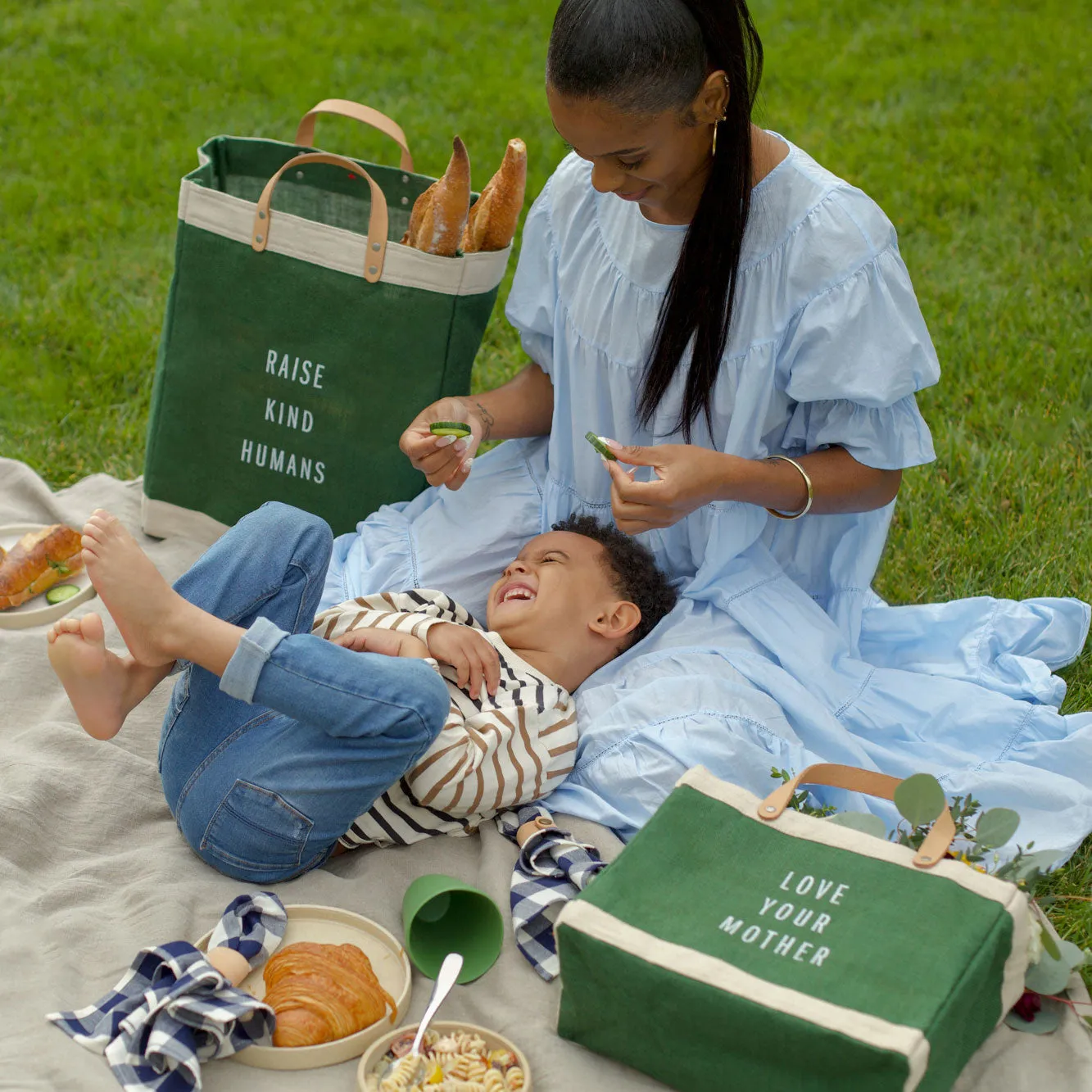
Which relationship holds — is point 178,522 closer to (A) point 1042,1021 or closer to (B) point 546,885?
(B) point 546,885

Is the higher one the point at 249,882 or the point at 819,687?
the point at 819,687

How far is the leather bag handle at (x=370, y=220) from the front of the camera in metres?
3.11

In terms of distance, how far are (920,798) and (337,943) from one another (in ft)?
3.33

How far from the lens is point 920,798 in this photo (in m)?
2.21

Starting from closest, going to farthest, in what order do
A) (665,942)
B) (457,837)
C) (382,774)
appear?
(665,942), (382,774), (457,837)

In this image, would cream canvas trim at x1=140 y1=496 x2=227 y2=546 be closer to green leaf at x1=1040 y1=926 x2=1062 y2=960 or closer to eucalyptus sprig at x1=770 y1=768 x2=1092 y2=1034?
eucalyptus sprig at x1=770 y1=768 x2=1092 y2=1034

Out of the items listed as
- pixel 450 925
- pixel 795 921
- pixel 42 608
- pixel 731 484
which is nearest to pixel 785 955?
pixel 795 921

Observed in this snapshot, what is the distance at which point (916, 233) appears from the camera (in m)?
5.22

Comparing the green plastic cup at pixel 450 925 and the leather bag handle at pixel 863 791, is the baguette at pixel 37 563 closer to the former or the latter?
the green plastic cup at pixel 450 925

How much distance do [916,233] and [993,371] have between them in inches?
42.6

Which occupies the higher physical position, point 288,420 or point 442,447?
point 442,447

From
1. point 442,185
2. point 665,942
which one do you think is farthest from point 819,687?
point 442,185

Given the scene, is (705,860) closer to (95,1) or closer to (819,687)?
(819,687)

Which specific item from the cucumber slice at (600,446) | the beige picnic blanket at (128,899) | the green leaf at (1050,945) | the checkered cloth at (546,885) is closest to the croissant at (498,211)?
the cucumber slice at (600,446)
